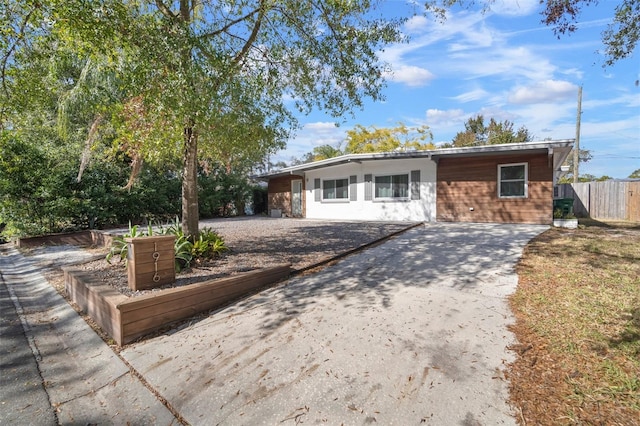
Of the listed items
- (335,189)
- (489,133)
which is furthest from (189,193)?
(489,133)

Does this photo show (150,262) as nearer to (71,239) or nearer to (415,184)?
(71,239)

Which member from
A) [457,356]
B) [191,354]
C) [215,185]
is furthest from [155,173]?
[457,356]

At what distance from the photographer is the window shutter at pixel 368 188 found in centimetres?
1280

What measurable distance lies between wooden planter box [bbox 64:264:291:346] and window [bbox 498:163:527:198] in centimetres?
920

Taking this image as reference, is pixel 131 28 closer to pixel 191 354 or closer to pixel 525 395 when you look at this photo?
pixel 191 354

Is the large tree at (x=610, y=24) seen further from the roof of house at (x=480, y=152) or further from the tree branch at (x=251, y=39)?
the roof of house at (x=480, y=152)

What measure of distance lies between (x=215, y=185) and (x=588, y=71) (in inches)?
584

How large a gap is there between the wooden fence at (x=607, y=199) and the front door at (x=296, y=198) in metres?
12.6

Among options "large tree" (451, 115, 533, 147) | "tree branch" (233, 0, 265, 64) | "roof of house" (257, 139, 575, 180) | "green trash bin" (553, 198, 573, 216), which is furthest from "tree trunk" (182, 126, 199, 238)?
"large tree" (451, 115, 533, 147)

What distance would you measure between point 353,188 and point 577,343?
435 inches

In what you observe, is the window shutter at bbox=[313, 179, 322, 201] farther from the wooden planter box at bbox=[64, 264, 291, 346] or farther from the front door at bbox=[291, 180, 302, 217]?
the wooden planter box at bbox=[64, 264, 291, 346]

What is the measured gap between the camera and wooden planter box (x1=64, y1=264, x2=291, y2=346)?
9.95ft

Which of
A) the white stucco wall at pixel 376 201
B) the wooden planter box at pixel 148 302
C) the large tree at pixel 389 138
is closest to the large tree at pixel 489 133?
the large tree at pixel 389 138

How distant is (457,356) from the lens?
2498mm
